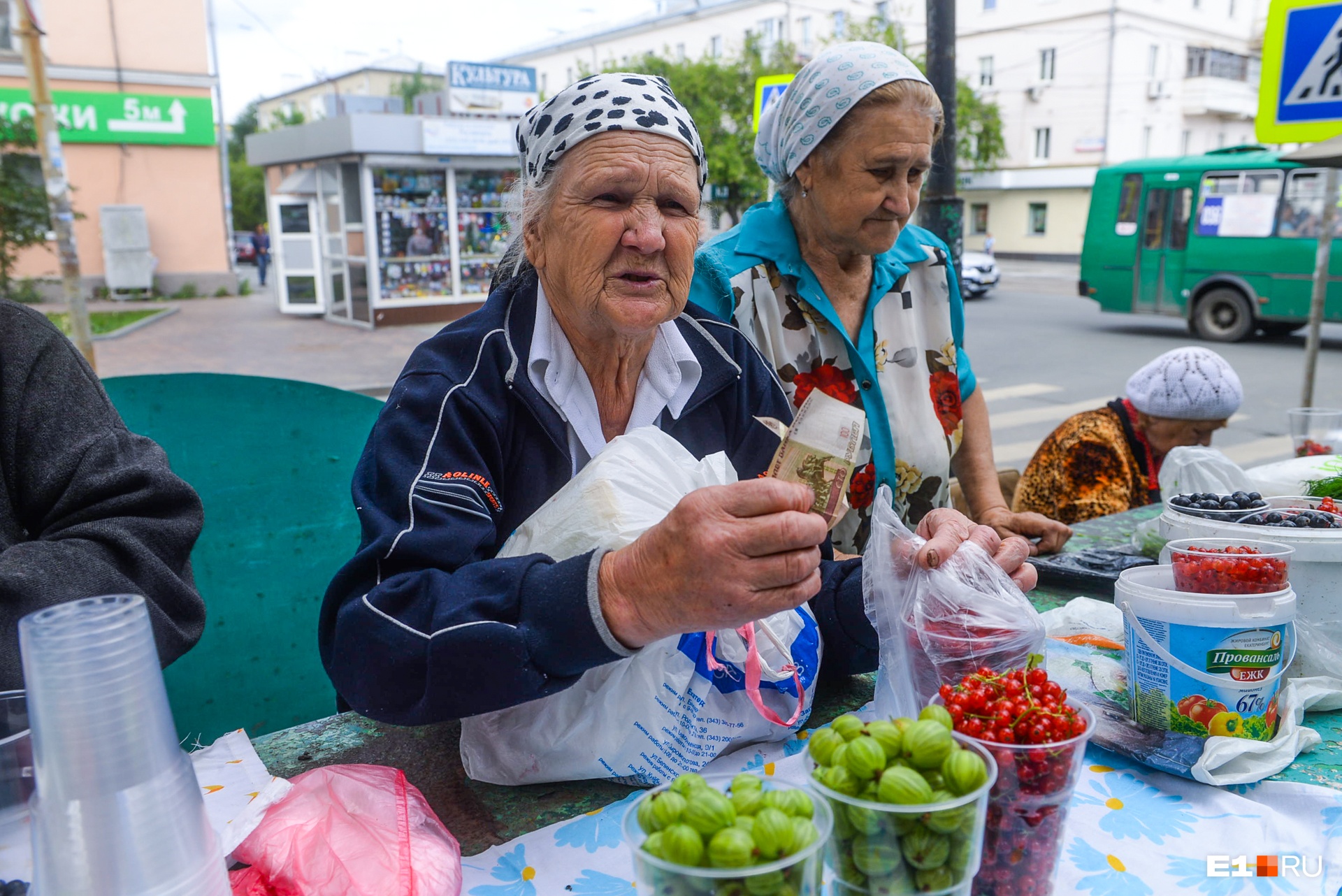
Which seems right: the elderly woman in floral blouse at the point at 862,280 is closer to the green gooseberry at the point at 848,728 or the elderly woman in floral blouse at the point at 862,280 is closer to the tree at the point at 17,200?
the green gooseberry at the point at 848,728

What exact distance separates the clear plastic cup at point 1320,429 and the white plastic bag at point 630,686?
8.92 feet

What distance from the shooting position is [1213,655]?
4.45ft

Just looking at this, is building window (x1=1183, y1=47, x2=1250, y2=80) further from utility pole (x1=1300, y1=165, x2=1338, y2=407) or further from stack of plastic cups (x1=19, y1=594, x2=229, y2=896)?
stack of plastic cups (x1=19, y1=594, x2=229, y2=896)

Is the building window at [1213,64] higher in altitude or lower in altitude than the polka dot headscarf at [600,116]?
higher

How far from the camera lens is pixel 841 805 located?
A: 873 mm

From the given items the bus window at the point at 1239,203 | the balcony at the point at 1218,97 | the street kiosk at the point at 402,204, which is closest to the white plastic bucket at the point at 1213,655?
the street kiosk at the point at 402,204

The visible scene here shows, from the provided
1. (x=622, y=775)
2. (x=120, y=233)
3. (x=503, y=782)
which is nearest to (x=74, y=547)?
(x=503, y=782)

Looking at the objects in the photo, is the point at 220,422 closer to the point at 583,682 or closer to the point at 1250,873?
the point at 583,682

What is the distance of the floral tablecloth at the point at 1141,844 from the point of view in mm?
1150

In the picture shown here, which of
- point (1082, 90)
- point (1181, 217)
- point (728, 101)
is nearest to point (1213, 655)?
point (1181, 217)

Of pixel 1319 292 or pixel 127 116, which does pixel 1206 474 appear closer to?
pixel 1319 292

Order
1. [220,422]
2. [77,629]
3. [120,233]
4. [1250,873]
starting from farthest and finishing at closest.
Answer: [120,233] → [220,422] → [1250,873] → [77,629]

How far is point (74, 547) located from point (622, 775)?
87 centimetres

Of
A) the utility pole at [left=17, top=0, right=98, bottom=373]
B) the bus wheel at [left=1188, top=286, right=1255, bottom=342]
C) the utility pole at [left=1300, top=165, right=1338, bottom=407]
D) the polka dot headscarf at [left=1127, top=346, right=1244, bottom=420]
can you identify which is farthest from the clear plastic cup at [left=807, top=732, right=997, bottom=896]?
the bus wheel at [left=1188, top=286, right=1255, bottom=342]
